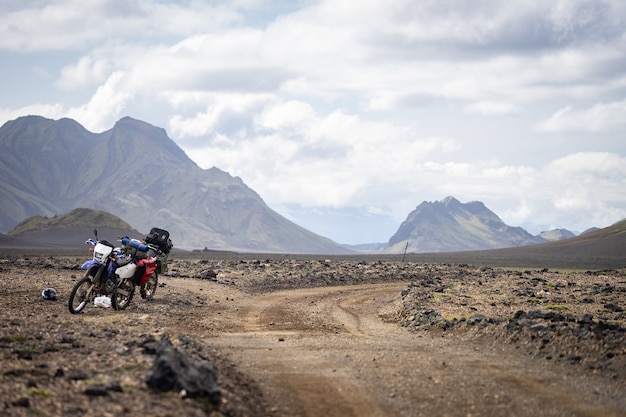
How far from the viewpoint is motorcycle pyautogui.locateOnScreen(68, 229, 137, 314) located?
63.7 ft

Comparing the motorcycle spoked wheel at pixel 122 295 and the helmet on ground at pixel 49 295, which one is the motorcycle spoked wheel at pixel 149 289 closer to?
the motorcycle spoked wheel at pixel 122 295

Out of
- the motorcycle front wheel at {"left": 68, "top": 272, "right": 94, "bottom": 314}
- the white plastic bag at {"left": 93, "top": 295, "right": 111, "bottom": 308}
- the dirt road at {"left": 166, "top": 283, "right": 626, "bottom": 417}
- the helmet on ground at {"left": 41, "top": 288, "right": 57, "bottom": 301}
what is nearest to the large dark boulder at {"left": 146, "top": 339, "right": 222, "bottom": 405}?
the dirt road at {"left": 166, "top": 283, "right": 626, "bottom": 417}

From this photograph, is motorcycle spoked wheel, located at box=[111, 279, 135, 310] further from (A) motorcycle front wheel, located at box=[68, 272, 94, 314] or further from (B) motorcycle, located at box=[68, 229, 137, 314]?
(A) motorcycle front wheel, located at box=[68, 272, 94, 314]

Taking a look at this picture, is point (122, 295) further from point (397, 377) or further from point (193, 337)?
point (397, 377)

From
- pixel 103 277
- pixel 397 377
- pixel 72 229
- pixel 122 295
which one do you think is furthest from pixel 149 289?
pixel 72 229

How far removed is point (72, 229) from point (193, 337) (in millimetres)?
A: 178115

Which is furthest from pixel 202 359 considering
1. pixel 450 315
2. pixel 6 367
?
pixel 450 315

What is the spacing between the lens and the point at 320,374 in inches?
496

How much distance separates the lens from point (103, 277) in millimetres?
19953

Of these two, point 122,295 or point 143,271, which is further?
point 143,271

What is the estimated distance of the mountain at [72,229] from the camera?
559 feet

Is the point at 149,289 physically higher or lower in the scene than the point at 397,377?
higher

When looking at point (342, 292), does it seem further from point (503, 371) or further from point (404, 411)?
point (404, 411)

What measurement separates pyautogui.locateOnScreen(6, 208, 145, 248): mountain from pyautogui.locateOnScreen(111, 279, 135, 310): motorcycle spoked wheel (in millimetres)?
146676
